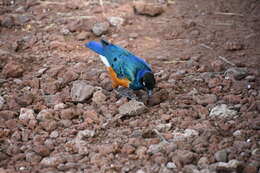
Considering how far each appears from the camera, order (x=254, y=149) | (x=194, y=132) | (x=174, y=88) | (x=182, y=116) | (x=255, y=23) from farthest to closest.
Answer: (x=255, y=23), (x=174, y=88), (x=182, y=116), (x=194, y=132), (x=254, y=149)

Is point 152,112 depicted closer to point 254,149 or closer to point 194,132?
point 194,132

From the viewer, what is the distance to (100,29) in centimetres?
773

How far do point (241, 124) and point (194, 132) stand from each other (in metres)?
0.53

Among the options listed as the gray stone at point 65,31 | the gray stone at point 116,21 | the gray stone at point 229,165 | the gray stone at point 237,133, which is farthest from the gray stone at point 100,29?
the gray stone at point 229,165

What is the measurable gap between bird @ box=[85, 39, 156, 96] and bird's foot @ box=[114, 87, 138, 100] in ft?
0.29

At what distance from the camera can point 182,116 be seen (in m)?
5.55

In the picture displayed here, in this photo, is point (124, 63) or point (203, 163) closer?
point (203, 163)

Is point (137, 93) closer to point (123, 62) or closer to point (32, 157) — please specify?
point (123, 62)

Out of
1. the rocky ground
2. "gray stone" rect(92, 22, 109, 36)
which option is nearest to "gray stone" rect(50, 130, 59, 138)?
the rocky ground

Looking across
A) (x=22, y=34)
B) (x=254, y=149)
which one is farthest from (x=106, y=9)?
(x=254, y=149)

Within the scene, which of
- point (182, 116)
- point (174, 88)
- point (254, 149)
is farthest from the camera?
point (174, 88)

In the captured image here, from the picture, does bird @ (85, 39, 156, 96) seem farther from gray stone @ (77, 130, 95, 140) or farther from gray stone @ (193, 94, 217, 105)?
gray stone @ (77, 130, 95, 140)

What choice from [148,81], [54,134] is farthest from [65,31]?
[54,134]

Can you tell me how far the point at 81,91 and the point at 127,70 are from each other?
26.1 inches
